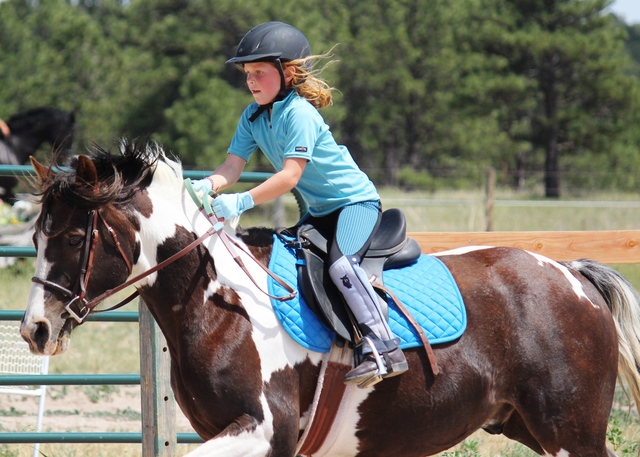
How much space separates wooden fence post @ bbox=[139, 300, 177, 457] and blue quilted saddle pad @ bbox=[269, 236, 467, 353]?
123 centimetres

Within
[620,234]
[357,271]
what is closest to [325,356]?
[357,271]

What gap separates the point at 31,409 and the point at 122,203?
3.77 meters

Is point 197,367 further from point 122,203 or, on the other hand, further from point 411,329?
point 411,329

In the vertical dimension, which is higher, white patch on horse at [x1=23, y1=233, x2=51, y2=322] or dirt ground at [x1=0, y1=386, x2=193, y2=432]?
white patch on horse at [x1=23, y1=233, x2=51, y2=322]

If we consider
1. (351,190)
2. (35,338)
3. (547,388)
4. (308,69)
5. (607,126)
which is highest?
(308,69)

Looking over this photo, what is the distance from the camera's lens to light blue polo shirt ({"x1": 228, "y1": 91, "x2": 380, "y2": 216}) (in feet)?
10.1

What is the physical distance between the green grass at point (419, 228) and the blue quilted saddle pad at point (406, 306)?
1279 mm

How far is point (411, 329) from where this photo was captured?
3.24 metres

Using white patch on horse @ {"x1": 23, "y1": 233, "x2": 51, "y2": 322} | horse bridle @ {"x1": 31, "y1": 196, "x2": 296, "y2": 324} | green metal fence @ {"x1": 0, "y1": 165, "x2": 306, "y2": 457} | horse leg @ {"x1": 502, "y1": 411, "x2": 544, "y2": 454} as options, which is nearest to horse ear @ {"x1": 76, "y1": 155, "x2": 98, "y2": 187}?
horse bridle @ {"x1": 31, "y1": 196, "x2": 296, "y2": 324}

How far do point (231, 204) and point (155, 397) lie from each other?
1.55 metres

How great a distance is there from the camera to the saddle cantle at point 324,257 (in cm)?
310

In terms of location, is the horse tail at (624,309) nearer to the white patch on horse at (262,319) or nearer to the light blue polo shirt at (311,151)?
the light blue polo shirt at (311,151)

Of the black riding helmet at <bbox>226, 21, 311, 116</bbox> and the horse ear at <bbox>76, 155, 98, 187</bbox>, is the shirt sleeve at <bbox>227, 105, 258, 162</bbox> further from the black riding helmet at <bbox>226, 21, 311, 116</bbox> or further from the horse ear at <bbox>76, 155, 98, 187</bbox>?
the horse ear at <bbox>76, 155, 98, 187</bbox>

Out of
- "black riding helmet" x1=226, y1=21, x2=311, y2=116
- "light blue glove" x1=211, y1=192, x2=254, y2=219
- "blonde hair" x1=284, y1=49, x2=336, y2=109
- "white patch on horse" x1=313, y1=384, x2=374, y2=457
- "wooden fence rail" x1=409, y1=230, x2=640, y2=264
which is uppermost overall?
"black riding helmet" x1=226, y1=21, x2=311, y2=116
